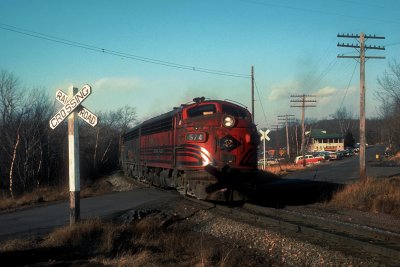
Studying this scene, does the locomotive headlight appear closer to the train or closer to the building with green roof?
the train

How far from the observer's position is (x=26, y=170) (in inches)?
1421

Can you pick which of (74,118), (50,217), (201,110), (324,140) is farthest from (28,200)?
(324,140)

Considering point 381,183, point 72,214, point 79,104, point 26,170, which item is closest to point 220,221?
point 72,214

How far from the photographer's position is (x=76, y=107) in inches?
381

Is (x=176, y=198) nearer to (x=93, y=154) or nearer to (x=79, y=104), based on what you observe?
(x=79, y=104)

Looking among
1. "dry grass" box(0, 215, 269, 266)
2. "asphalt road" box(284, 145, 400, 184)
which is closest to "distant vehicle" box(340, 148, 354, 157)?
"asphalt road" box(284, 145, 400, 184)

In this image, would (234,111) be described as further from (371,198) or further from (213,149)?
(371,198)

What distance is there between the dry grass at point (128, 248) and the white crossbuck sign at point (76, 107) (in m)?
2.37

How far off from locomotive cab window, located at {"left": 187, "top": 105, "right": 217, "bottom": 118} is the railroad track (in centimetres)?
358

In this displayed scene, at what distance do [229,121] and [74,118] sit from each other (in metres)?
5.62

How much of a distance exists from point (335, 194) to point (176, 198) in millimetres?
6469

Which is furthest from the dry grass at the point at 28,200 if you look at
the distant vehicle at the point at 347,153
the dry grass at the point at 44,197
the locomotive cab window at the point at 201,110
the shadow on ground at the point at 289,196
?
the distant vehicle at the point at 347,153

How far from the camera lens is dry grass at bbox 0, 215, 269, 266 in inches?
286

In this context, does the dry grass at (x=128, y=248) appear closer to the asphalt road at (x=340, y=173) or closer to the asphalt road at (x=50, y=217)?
the asphalt road at (x=50, y=217)
